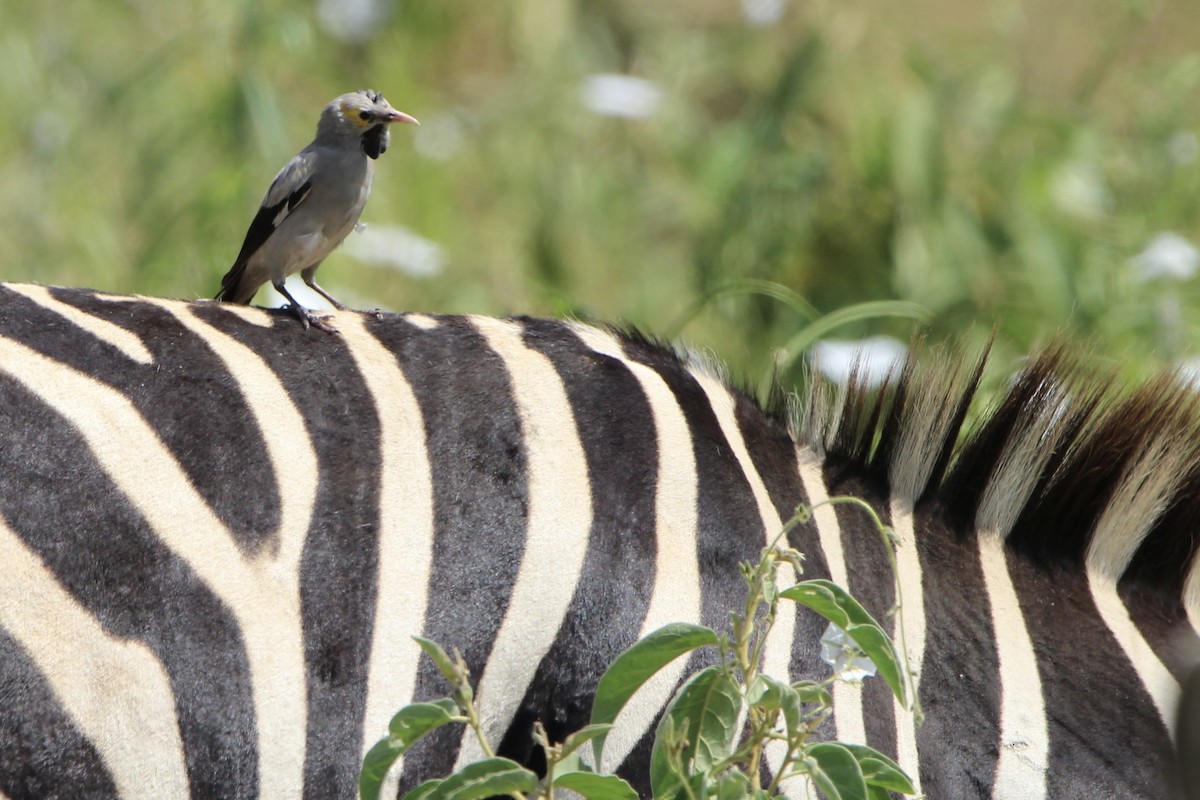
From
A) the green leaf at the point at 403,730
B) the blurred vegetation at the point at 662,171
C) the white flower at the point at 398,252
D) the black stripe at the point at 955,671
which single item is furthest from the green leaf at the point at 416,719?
the white flower at the point at 398,252

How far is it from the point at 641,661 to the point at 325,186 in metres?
1.13

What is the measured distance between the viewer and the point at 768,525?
5.42 feet

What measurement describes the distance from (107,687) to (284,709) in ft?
0.60

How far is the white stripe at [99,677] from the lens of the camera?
52.7 inches

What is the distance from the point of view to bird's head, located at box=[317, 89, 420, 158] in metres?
2.06

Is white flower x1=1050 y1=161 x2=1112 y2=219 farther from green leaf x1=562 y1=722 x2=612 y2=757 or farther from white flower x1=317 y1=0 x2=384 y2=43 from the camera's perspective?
green leaf x1=562 y1=722 x2=612 y2=757

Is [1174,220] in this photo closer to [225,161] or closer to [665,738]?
[225,161]

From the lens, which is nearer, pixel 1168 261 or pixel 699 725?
pixel 699 725

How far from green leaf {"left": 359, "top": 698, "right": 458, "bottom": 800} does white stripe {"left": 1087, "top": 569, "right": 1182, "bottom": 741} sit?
100cm

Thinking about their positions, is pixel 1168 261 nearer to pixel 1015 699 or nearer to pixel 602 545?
pixel 1015 699

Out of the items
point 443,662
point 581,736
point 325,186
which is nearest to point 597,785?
point 581,736

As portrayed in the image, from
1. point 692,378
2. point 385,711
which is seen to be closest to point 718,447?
point 692,378

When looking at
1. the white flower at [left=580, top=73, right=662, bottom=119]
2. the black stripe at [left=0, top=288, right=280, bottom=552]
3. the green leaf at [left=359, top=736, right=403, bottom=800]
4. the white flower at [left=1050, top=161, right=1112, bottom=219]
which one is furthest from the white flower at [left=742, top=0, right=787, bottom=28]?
the green leaf at [left=359, top=736, right=403, bottom=800]

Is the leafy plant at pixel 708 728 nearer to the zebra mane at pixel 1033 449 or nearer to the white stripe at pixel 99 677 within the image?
the white stripe at pixel 99 677
